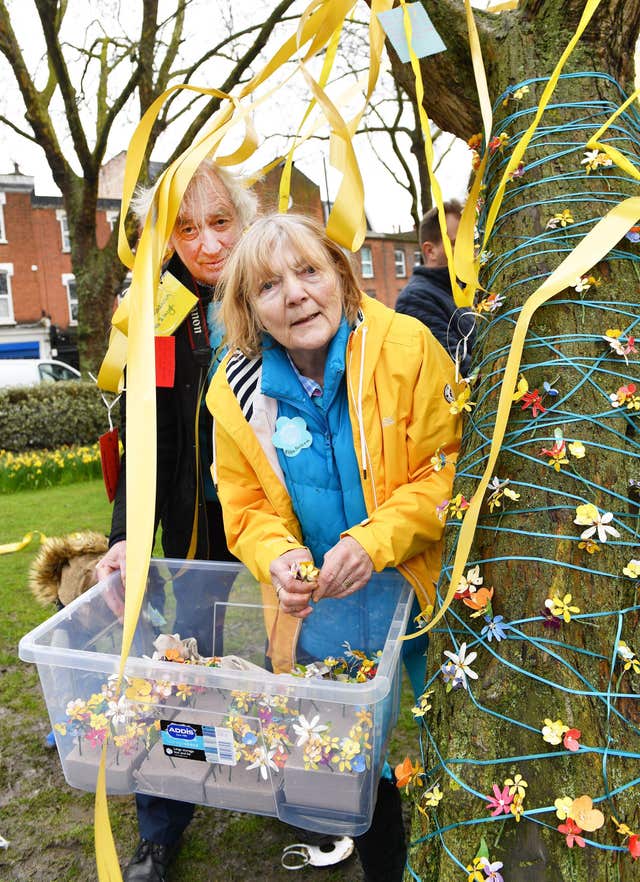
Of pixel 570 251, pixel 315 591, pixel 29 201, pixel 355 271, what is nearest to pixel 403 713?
pixel 315 591

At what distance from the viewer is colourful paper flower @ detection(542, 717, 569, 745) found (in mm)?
1024

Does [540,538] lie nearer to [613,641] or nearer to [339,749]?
[613,641]

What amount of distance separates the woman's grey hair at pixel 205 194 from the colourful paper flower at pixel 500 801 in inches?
65.4

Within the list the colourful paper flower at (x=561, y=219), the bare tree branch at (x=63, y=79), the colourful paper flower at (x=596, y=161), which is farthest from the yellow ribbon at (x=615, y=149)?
the bare tree branch at (x=63, y=79)

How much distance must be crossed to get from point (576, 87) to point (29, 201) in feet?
97.7

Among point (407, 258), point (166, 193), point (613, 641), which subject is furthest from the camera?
point (407, 258)

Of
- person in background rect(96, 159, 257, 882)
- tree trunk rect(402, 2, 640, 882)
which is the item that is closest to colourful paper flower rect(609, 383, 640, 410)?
tree trunk rect(402, 2, 640, 882)

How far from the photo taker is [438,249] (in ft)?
12.3

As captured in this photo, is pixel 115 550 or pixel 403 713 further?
pixel 403 713

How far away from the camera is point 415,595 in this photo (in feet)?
5.72

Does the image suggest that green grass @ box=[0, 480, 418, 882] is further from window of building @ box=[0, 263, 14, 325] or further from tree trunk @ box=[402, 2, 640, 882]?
window of building @ box=[0, 263, 14, 325]

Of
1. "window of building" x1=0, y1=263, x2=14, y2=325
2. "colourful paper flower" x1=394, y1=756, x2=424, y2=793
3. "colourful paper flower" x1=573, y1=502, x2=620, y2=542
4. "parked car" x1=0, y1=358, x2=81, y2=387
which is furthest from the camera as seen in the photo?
"window of building" x1=0, y1=263, x2=14, y2=325

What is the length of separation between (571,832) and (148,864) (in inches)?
66.7

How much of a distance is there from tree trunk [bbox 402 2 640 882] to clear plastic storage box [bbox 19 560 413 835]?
19cm
